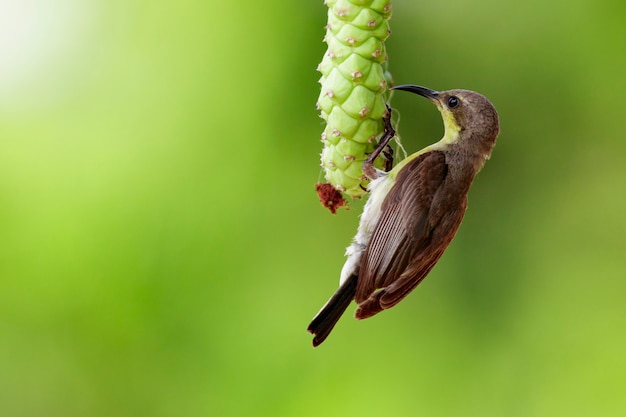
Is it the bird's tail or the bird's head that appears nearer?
the bird's tail

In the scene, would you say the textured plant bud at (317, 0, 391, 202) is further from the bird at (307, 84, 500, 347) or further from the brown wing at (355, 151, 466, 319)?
the brown wing at (355, 151, 466, 319)

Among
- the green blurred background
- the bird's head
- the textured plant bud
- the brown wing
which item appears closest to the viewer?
the textured plant bud

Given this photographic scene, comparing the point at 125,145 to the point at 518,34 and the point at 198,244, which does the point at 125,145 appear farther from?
the point at 518,34

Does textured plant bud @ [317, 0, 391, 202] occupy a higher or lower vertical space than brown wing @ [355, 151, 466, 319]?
higher

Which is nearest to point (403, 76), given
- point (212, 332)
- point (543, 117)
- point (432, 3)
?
point (432, 3)

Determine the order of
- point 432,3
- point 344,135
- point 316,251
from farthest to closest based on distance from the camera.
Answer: point 316,251 → point 432,3 → point 344,135

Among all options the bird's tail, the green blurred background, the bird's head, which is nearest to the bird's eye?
the bird's head

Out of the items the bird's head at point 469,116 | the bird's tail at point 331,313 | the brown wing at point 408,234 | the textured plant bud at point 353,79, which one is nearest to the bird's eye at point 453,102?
the bird's head at point 469,116
